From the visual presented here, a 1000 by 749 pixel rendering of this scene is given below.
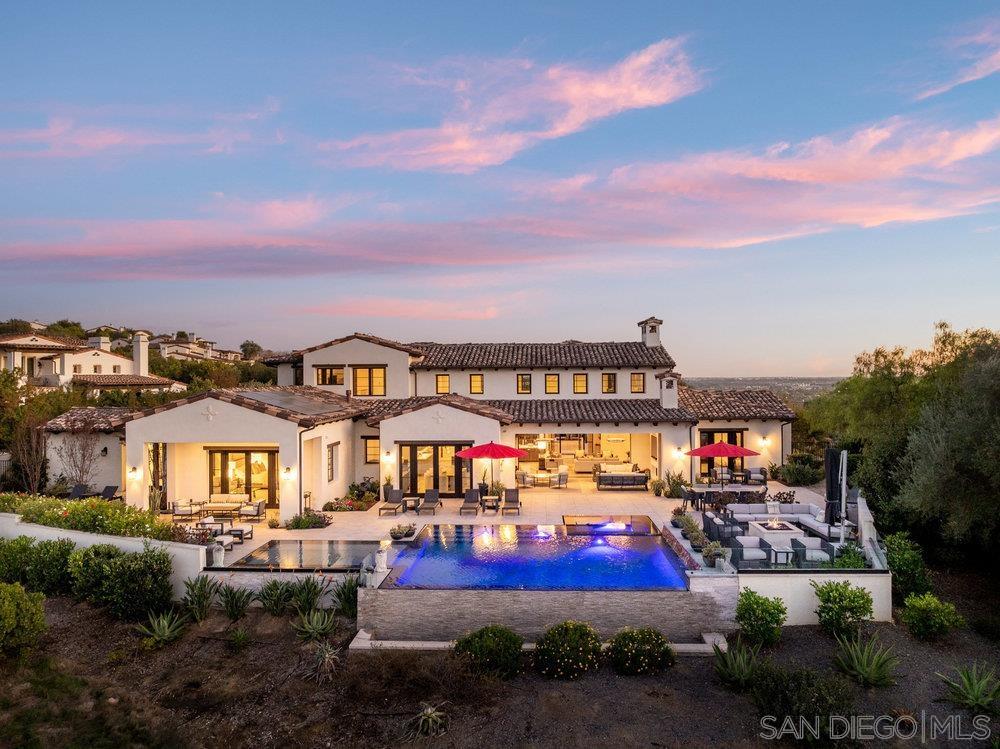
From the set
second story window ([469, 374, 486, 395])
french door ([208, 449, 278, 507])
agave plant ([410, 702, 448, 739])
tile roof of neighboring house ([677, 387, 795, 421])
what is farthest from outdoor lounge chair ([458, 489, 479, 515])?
tile roof of neighboring house ([677, 387, 795, 421])

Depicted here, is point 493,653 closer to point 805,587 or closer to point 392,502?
point 805,587

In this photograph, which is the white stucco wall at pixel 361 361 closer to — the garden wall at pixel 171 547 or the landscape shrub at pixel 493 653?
the garden wall at pixel 171 547

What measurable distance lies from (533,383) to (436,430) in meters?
7.97

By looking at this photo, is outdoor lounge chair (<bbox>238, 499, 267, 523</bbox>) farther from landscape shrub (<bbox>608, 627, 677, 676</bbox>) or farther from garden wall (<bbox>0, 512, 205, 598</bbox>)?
landscape shrub (<bbox>608, 627, 677, 676</bbox>)

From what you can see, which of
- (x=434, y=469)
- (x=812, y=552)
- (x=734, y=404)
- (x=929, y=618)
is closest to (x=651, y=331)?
(x=734, y=404)

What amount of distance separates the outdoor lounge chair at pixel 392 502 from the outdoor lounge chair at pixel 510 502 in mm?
3958

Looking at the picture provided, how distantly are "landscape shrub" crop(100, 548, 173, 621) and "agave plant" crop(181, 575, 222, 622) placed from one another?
23.3 inches

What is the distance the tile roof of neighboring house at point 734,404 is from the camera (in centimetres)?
2712

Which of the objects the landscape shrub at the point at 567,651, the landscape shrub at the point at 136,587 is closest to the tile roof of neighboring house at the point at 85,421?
the landscape shrub at the point at 136,587

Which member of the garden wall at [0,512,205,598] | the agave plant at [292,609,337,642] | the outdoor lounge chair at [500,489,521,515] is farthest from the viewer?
the outdoor lounge chair at [500,489,521,515]

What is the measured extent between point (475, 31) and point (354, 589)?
19.8 meters

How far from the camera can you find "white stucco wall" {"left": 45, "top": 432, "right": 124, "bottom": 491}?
23.9 meters

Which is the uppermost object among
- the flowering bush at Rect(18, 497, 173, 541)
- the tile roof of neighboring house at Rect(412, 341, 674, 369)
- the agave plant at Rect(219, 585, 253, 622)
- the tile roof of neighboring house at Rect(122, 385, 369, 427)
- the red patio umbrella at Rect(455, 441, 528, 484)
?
the tile roof of neighboring house at Rect(412, 341, 674, 369)

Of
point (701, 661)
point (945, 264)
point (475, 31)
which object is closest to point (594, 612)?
point (701, 661)
